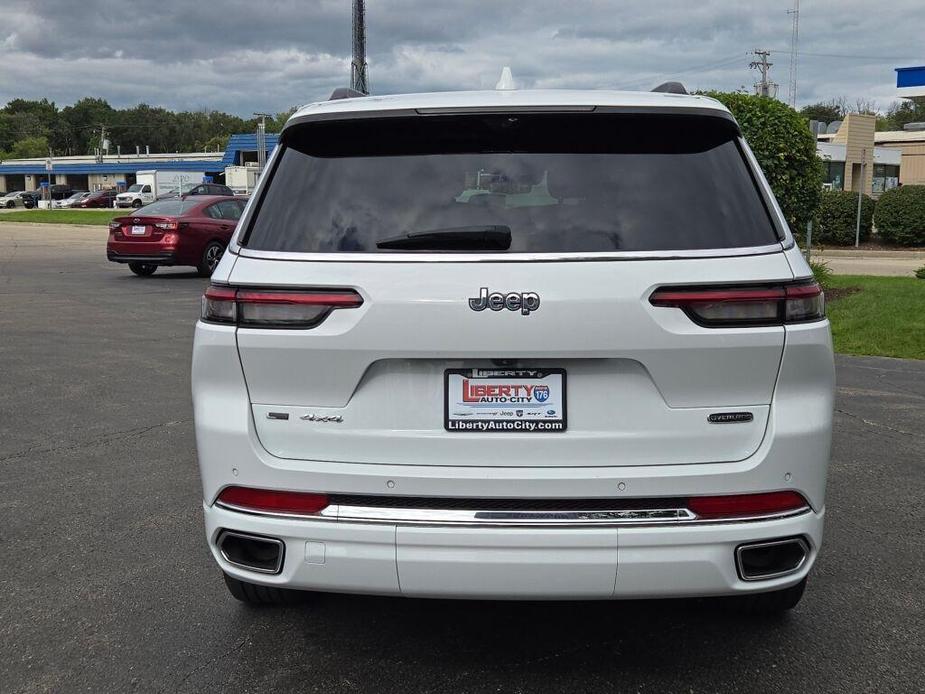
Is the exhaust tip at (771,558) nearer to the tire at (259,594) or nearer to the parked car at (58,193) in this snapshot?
the tire at (259,594)

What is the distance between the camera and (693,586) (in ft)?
9.23

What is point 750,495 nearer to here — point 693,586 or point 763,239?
point 693,586

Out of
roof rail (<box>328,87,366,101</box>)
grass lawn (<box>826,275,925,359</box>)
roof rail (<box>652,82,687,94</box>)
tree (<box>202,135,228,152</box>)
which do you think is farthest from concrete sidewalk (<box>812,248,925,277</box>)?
tree (<box>202,135,228,152</box>)

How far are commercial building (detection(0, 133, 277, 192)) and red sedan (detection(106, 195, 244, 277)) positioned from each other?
6159cm

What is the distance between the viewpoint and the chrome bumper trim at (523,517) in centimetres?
277

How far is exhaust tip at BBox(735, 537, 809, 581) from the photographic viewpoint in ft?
9.35

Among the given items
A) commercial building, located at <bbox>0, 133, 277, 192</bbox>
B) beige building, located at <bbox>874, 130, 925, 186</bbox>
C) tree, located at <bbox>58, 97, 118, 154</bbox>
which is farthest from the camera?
tree, located at <bbox>58, 97, 118, 154</bbox>

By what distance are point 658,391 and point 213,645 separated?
1.90m

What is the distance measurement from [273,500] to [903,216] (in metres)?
26.2

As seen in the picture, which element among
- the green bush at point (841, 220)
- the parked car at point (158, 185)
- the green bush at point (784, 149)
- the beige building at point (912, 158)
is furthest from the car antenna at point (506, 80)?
the parked car at point (158, 185)

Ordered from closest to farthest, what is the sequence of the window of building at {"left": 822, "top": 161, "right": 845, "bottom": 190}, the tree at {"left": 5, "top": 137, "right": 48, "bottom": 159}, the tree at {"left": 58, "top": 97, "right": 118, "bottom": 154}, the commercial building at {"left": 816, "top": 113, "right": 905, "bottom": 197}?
the commercial building at {"left": 816, "top": 113, "right": 905, "bottom": 197}, the window of building at {"left": 822, "top": 161, "right": 845, "bottom": 190}, the tree at {"left": 5, "top": 137, "right": 48, "bottom": 159}, the tree at {"left": 58, "top": 97, "right": 118, "bottom": 154}

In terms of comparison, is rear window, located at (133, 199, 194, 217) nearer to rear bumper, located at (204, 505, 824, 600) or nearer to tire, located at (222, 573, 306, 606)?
tire, located at (222, 573, 306, 606)

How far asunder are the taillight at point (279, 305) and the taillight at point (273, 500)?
53cm

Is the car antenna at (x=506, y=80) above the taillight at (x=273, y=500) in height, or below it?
above
